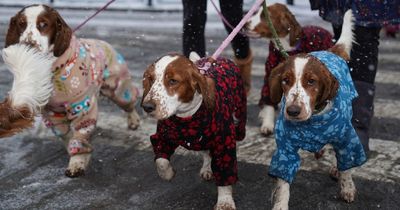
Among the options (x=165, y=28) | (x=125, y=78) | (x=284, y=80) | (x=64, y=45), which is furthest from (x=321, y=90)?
(x=165, y=28)

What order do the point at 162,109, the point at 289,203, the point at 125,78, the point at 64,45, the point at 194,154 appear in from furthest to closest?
1. the point at 125,78
2. the point at 194,154
3. the point at 64,45
4. the point at 289,203
5. the point at 162,109

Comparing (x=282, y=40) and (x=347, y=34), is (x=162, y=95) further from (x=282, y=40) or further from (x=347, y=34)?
(x=282, y=40)

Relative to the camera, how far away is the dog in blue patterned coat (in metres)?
2.90

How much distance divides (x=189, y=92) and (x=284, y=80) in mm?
493

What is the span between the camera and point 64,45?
3.71 metres

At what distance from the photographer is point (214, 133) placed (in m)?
3.13

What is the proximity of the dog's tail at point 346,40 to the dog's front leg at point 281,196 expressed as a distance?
0.96 metres

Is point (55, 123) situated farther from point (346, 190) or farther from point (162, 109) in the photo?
point (346, 190)

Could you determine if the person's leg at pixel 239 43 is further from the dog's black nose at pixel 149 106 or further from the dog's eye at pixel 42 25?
the dog's black nose at pixel 149 106

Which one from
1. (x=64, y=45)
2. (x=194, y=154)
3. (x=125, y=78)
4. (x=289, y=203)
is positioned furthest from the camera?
(x=125, y=78)

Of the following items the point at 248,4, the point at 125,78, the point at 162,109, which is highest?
the point at 162,109

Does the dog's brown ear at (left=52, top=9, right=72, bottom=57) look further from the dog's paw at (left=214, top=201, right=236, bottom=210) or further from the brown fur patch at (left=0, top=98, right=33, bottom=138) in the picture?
the dog's paw at (left=214, top=201, right=236, bottom=210)

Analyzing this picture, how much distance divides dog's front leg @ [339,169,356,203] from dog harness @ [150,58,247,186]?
0.65 metres

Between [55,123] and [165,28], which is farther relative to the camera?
[165,28]
